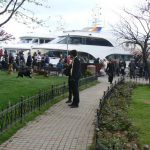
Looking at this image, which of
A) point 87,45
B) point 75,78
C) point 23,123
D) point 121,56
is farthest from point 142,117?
point 121,56

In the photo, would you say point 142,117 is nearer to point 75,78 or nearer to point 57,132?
point 75,78

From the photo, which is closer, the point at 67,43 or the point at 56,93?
the point at 56,93

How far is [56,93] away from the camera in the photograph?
19609 millimetres

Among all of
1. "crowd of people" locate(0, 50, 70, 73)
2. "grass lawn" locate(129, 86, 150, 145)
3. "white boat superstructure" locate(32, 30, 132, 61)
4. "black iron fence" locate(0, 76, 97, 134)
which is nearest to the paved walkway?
"black iron fence" locate(0, 76, 97, 134)

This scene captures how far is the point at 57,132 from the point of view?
12273 mm

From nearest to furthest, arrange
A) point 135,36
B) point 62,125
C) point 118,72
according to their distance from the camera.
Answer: point 62,125
point 135,36
point 118,72

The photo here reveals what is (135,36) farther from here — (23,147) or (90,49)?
(23,147)

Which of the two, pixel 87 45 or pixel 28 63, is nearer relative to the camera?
pixel 28 63

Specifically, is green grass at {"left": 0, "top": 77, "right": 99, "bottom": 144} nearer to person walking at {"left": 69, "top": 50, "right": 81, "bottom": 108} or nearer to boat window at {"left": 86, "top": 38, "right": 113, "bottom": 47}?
person walking at {"left": 69, "top": 50, "right": 81, "bottom": 108}

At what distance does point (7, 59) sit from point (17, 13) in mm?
22238

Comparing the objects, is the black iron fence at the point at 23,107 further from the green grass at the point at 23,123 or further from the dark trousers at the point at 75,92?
the dark trousers at the point at 75,92

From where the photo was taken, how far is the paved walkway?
10680mm

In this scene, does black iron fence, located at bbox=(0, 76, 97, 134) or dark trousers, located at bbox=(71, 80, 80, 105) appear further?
dark trousers, located at bbox=(71, 80, 80, 105)

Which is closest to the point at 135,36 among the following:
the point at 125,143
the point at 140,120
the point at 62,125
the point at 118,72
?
the point at 118,72
